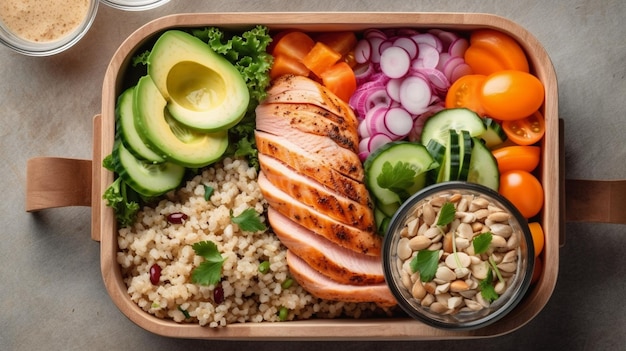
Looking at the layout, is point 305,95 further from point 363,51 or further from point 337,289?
point 337,289

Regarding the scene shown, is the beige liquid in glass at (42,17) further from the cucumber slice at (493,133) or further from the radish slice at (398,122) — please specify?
the cucumber slice at (493,133)

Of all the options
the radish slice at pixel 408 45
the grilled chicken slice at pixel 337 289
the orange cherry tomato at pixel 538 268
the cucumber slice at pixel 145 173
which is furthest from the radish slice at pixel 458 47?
the cucumber slice at pixel 145 173

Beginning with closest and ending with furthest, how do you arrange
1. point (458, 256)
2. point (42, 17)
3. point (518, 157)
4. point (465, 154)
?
Answer: point (458, 256)
point (465, 154)
point (518, 157)
point (42, 17)

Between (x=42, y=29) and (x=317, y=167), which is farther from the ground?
(x=42, y=29)

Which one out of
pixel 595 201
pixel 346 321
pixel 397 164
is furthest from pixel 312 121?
pixel 595 201

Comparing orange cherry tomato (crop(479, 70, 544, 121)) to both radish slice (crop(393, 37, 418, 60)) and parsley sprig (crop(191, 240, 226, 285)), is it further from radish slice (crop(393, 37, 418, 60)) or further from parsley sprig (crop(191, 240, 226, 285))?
parsley sprig (crop(191, 240, 226, 285))

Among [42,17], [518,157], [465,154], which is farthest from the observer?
[42,17]
